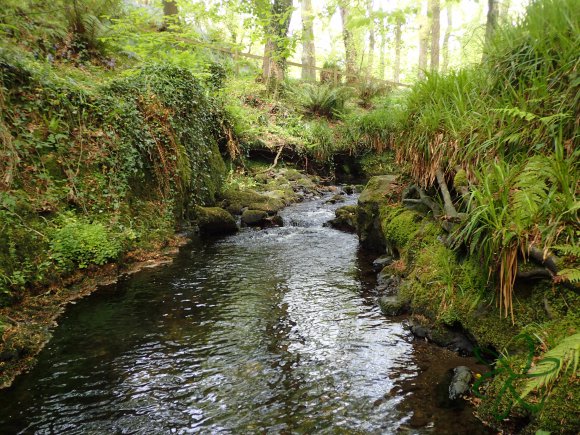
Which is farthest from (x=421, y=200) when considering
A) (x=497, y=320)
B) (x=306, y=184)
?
(x=306, y=184)

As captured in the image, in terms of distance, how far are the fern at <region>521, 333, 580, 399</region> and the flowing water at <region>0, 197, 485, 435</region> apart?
24.8 inches

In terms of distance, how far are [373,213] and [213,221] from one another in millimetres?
3427

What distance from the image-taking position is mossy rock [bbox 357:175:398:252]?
22.3 feet

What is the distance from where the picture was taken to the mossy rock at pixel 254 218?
29.5ft

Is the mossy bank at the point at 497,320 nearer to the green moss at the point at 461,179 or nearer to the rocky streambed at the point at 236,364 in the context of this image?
the rocky streambed at the point at 236,364

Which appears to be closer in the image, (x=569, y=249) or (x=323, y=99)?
(x=569, y=249)

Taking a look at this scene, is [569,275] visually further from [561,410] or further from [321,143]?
[321,143]

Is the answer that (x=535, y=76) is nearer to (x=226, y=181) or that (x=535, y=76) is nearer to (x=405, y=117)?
(x=405, y=117)

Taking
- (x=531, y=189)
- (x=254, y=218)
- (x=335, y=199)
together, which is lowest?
(x=254, y=218)

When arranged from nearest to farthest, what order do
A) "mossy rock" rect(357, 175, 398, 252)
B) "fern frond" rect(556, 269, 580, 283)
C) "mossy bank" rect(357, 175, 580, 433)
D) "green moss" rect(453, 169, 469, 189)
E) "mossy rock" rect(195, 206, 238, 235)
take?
"mossy bank" rect(357, 175, 580, 433) < "fern frond" rect(556, 269, 580, 283) < "green moss" rect(453, 169, 469, 189) < "mossy rock" rect(357, 175, 398, 252) < "mossy rock" rect(195, 206, 238, 235)

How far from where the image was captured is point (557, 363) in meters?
2.18

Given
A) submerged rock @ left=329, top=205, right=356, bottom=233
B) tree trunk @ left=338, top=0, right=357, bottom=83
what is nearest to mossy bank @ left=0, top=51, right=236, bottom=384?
submerged rock @ left=329, top=205, right=356, bottom=233

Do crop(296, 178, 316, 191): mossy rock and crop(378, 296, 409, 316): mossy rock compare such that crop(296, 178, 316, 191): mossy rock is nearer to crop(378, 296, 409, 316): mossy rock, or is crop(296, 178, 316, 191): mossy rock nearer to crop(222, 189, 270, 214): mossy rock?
crop(222, 189, 270, 214): mossy rock

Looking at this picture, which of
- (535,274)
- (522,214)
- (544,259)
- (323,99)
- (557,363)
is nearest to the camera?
(557,363)
